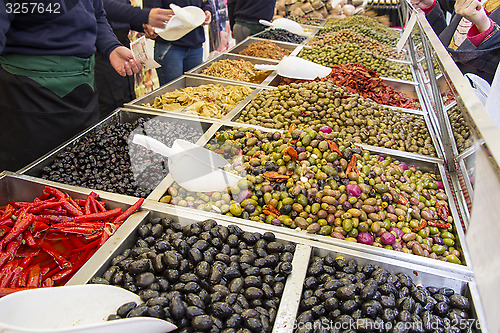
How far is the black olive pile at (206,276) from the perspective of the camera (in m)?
1.18

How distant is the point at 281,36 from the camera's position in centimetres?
550

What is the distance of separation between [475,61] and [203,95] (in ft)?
7.79

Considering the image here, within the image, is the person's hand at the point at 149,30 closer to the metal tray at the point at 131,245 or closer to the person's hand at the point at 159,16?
the person's hand at the point at 159,16

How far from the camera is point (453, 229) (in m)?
1.78

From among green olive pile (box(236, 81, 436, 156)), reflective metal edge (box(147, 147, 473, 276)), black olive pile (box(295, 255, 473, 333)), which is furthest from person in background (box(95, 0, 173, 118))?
black olive pile (box(295, 255, 473, 333))

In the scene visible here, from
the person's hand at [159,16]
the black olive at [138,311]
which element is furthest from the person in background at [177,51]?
the black olive at [138,311]

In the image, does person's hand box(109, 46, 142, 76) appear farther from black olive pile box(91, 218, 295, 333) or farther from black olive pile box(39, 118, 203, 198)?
black olive pile box(91, 218, 295, 333)

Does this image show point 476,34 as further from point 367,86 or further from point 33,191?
point 33,191

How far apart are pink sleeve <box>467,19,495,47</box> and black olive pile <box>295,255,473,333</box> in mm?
2195

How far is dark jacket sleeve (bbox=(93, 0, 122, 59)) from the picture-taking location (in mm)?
2742

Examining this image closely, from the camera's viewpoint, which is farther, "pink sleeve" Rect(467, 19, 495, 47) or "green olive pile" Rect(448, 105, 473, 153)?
"pink sleeve" Rect(467, 19, 495, 47)

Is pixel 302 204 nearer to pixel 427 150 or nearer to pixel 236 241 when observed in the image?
pixel 236 241

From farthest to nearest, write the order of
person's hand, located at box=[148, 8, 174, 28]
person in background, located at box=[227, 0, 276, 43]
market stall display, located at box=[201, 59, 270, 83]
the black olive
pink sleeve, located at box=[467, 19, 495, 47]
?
person in background, located at box=[227, 0, 276, 43] < market stall display, located at box=[201, 59, 270, 83] < person's hand, located at box=[148, 8, 174, 28] < pink sleeve, located at box=[467, 19, 495, 47] < the black olive

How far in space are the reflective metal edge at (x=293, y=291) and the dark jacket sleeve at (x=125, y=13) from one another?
311 centimetres
